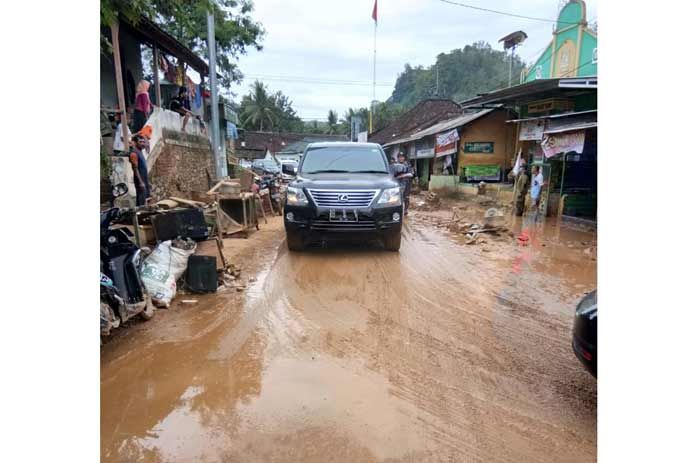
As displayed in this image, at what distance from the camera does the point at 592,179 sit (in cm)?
1189

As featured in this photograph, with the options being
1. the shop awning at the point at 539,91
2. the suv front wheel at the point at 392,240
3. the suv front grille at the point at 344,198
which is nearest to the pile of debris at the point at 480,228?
the suv front wheel at the point at 392,240

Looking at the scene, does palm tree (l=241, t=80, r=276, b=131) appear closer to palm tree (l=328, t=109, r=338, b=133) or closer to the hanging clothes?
palm tree (l=328, t=109, r=338, b=133)

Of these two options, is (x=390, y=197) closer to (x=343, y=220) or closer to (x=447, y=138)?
(x=343, y=220)

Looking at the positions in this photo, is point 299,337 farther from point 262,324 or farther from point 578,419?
point 578,419

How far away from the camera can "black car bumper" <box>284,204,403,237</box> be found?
616cm

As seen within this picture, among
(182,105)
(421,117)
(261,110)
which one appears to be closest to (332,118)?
(261,110)

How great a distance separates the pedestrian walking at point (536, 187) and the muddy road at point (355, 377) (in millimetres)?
7302

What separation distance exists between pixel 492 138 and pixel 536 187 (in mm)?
7505

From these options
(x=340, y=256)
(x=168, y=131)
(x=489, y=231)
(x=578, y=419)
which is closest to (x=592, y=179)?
(x=489, y=231)

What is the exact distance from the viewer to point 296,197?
6.33 m

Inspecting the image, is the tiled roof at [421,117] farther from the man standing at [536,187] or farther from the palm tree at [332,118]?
the palm tree at [332,118]

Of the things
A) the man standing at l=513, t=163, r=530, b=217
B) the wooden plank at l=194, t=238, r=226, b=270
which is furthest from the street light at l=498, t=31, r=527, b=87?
the wooden plank at l=194, t=238, r=226, b=270

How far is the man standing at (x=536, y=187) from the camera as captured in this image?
11958 millimetres

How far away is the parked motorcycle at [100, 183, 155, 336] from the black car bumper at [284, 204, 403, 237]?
105 inches
